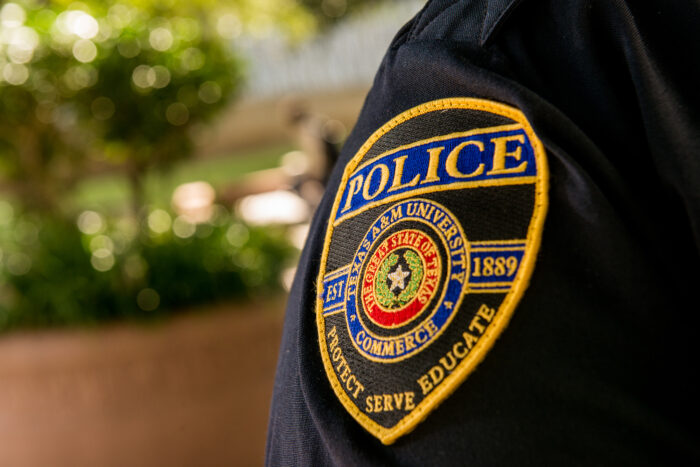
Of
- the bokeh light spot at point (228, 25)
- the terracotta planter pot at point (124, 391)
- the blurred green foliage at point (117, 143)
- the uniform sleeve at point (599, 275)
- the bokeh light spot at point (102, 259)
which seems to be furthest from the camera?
the bokeh light spot at point (228, 25)

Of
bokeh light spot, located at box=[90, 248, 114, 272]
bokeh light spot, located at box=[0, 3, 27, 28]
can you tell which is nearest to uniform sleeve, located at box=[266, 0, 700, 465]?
bokeh light spot, located at box=[90, 248, 114, 272]

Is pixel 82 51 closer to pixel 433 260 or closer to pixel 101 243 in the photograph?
pixel 101 243

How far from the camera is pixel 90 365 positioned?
1.81 metres

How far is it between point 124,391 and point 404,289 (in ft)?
4.84

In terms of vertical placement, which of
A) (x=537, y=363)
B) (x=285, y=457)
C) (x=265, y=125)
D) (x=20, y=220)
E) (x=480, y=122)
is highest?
(x=480, y=122)

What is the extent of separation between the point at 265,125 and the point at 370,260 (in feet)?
34.0

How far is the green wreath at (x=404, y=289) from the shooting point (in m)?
0.49

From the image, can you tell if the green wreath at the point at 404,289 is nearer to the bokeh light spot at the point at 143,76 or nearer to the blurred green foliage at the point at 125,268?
the blurred green foliage at the point at 125,268

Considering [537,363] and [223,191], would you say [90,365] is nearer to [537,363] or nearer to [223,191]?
[537,363]

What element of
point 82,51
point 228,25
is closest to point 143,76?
point 82,51

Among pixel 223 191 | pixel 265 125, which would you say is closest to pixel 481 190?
pixel 223 191

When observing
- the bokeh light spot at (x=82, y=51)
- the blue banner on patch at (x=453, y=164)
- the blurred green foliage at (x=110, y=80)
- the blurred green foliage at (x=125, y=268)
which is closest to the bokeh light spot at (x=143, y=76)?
the blurred green foliage at (x=110, y=80)

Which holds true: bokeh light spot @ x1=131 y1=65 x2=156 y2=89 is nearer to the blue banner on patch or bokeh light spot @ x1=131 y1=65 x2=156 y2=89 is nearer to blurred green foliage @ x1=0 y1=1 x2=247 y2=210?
blurred green foliage @ x1=0 y1=1 x2=247 y2=210

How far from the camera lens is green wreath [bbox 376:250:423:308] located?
486 millimetres
